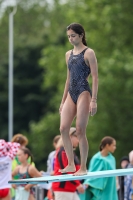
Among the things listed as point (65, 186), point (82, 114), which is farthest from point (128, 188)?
point (82, 114)

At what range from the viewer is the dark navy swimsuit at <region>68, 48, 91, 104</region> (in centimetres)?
1036

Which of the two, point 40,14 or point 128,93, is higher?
point 40,14

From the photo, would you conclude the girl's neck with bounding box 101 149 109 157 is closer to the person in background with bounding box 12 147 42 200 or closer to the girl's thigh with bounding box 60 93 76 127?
the person in background with bounding box 12 147 42 200

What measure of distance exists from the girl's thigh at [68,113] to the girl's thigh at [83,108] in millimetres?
154

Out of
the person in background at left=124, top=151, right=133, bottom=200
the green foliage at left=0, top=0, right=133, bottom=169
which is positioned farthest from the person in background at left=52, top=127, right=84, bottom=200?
the green foliage at left=0, top=0, right=133, bottom=169

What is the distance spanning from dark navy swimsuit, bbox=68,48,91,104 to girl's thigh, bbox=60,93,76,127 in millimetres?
77

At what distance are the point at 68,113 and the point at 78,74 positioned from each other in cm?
55

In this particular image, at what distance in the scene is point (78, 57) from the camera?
1037 cm

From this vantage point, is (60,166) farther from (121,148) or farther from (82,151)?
(121,148)

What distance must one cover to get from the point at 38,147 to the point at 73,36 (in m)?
40.3

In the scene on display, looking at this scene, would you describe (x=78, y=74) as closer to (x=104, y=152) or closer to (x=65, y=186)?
(x=65, y=186)

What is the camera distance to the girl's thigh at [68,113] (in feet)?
34.3

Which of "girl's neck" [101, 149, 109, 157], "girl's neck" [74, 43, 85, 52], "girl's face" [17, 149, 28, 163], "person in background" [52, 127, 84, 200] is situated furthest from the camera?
"girl's face" [17, 149, 28, 163]

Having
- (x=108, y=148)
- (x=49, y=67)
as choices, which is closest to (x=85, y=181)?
(x=108, y=148)
